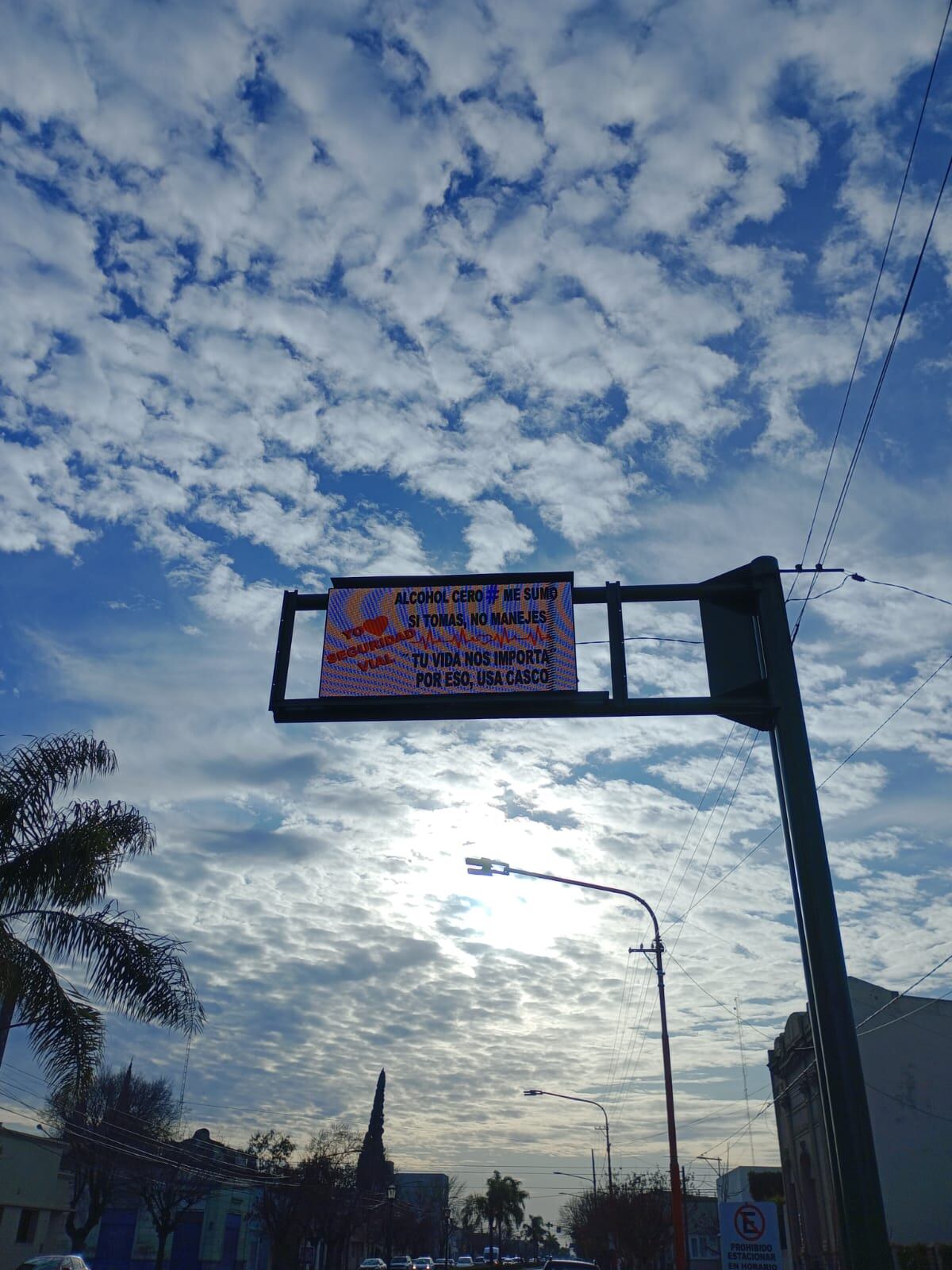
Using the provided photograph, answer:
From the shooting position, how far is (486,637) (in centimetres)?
1083

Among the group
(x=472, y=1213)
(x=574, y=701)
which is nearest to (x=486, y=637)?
(x=574, y=701)

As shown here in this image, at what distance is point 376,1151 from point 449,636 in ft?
388

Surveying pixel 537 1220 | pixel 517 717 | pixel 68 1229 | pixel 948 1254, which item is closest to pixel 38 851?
pixel 517 717

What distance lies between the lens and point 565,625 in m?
10.9

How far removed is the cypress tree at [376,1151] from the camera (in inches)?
4252

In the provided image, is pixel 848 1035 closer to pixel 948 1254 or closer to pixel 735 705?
pixel 735 705

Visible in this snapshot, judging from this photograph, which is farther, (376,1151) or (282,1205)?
(376,1151)

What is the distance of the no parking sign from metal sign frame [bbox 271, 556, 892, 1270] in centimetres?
930

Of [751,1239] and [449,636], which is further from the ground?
[449,636]

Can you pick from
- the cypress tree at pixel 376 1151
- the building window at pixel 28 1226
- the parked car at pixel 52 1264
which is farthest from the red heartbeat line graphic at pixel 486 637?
the cypress tree at pixel 376 1151

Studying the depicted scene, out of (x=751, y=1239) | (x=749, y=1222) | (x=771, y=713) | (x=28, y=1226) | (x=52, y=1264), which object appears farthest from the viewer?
(x=28, y=1226)

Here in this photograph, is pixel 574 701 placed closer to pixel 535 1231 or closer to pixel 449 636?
pixel 449 636

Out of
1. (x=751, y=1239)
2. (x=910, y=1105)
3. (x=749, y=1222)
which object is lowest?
(x=751, y=1239)

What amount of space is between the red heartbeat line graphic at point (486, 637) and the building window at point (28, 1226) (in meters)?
40.3
